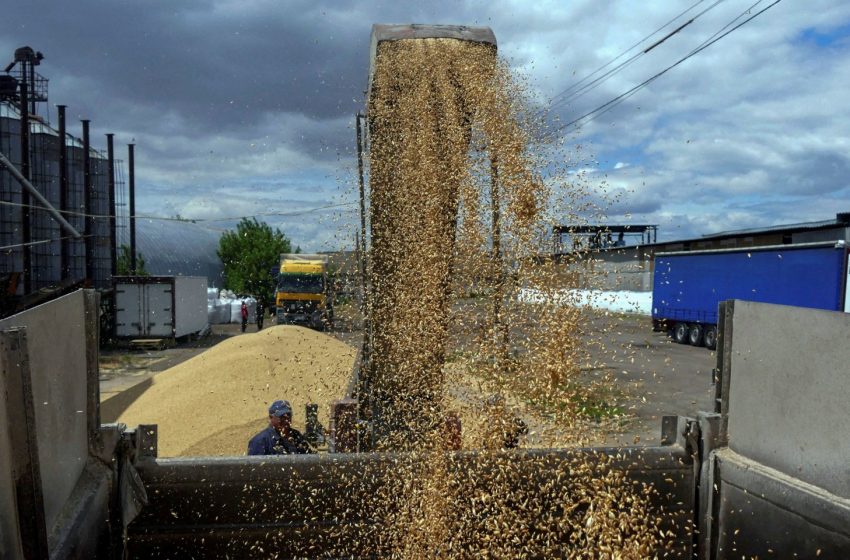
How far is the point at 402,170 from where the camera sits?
3.90 meters

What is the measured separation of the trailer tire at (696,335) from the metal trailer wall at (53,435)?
18.9 m

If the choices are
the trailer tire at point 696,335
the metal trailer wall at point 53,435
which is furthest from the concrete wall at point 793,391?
the trailer tire at point 696,335

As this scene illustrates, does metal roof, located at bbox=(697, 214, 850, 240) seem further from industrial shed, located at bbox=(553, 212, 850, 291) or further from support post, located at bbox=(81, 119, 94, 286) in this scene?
support post, located at bbox=(81, 119, 94, 286)

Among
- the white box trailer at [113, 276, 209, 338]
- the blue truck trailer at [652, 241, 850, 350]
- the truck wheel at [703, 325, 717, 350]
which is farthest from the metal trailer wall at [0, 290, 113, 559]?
the white box trailer at [113, 276, 209, 338]

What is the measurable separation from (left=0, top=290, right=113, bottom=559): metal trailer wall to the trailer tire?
18.9 m

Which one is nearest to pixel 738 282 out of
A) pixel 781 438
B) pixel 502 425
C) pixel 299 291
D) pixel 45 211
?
pixel 299 291

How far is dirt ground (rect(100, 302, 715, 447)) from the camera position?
394 centimetres

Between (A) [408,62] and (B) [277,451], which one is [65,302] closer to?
(B) [277,451]

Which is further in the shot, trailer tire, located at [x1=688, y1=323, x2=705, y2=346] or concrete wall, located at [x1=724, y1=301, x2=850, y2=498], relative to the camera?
trailer tire, located at [x1=688, y1=323, x2=705, y2=346]

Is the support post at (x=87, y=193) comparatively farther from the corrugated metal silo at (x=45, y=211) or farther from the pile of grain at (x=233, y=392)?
the pile of grain at (x=233, y=392)

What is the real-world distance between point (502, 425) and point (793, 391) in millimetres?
1498

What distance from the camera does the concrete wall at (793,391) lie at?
2332mm

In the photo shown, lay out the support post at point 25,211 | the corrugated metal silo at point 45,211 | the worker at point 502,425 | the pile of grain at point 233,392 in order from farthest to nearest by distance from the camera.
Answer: the corrugated metal silo at point 45,211 < the support post at point 25,211 < the pile of grain at point 233,392 < the worker at point 502,425

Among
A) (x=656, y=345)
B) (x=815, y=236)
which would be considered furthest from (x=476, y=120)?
(x=815, y=236)
